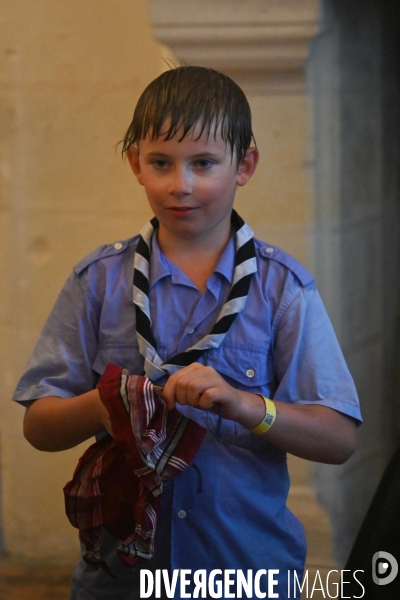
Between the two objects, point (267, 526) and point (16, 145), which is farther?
point (16, 145)

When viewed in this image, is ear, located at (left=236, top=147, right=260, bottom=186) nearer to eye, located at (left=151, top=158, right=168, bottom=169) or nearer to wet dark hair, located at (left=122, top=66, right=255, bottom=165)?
wet dark hair, located at (left=122, top=66, right=255, bottom=165)

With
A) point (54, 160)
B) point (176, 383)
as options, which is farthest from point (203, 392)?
point (54, 160)

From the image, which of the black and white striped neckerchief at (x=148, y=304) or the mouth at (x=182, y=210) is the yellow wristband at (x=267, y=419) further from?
the mouth at (x=182, y=210)

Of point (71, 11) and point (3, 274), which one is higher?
point (71, 11)

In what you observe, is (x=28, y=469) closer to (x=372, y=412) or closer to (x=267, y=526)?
(x=372, y=412)

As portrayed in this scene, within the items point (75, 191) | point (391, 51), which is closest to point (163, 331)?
point (75, 191)

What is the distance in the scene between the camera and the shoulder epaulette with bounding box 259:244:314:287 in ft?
4.02

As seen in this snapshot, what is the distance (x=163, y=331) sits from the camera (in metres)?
1.22

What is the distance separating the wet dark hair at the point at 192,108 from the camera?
44.9 inches

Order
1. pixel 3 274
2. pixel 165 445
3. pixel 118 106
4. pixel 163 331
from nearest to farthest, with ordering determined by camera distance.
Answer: pixel 165 445 → pixel 163 331 → pixel 118 106 → pixel 3 274

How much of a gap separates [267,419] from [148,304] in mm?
264

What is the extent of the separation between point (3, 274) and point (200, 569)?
1315mm

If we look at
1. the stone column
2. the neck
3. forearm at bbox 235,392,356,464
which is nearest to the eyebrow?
the neck

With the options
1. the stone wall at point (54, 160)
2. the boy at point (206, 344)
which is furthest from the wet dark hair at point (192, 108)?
the stone wall at point (54, 160)
